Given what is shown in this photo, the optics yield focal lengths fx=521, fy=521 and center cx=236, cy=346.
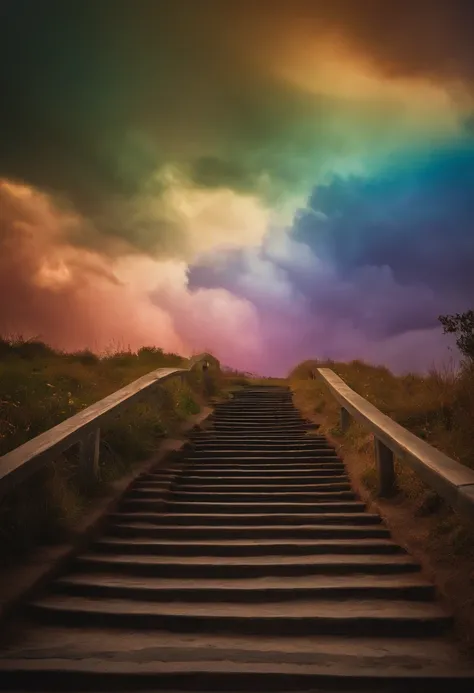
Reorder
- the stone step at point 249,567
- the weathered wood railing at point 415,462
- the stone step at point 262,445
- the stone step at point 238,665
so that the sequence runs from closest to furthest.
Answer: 1. the stone step at point 238,665
2. the weathered wood railing at point 415,462
3. the stone step at point 249,567
4. the stone step at point 262,445

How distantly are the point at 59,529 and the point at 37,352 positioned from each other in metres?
9.83

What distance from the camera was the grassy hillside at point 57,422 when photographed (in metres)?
3.77

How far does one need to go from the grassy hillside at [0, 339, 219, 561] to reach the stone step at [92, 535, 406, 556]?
1.56 ft

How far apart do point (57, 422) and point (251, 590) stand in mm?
2786

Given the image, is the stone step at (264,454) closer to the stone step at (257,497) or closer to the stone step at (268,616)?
the stone step at (257,497)

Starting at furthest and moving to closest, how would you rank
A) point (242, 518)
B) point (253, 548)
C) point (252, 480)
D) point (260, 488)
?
point (252, 480) < point (260, 488) < point (242, 518) < point (253, 548)

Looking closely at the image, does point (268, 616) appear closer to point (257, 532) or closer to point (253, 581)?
point (253, 581)

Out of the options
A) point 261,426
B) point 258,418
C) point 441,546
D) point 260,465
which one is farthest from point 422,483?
point 258,418

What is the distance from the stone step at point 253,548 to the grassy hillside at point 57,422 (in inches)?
18.7

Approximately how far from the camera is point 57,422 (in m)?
5.20

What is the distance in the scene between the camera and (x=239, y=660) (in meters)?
2.61

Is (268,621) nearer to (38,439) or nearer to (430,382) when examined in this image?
(38,439)

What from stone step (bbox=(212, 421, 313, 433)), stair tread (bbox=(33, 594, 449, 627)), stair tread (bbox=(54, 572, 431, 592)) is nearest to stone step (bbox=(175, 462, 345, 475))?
stone step (bbox=(212, 421, 313, 433))

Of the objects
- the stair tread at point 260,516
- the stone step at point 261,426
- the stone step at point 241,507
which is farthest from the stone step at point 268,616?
the stone step at point 261,426
